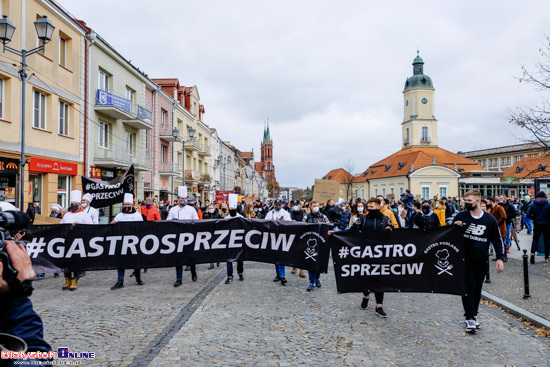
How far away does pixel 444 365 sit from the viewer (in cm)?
476

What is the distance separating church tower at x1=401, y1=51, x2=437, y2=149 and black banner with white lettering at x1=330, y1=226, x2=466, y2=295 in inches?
3590

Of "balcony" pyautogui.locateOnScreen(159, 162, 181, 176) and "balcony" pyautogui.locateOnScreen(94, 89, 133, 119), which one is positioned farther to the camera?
"balcony" pyautogui.locateOnScreen(159, 162, 181, 176)

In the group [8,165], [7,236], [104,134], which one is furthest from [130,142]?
[7,236]

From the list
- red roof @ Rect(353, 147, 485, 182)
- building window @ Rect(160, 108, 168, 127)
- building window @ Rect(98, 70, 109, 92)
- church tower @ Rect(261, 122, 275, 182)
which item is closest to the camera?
building window @ Rect(98, 70, 109, 92)

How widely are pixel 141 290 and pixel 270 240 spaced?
306 cm

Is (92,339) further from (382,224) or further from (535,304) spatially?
(535,304)

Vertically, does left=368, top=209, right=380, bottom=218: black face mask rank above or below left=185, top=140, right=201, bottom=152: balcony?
below

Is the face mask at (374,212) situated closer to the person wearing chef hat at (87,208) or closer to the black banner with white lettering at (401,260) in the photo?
the black banner with white lettering at (401,260)

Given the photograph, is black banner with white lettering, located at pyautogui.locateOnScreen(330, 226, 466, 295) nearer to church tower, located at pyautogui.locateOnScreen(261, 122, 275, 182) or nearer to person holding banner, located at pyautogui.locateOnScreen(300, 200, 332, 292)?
person holding banner, located at pyautogui.locateOnScreen(300, 200, 332, 292)

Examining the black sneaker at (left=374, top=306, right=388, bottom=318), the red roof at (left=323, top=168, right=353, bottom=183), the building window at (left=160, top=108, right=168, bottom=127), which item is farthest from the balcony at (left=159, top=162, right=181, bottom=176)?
the red roof at (left=323, top=168, right=353, bottom=183)

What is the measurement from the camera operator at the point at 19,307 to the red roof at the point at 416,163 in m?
70.4

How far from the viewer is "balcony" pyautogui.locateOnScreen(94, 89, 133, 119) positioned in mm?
23125

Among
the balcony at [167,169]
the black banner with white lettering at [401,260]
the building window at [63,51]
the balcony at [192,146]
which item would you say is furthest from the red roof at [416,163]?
the black banner with white lettering at [401,260]

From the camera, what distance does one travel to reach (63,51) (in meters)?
20.4
